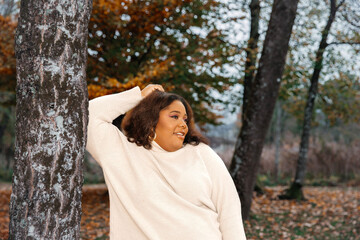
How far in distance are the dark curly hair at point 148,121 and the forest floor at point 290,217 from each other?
309cm

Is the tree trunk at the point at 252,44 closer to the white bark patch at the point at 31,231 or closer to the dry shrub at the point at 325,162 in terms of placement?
the dry shrub at the point at 325,162

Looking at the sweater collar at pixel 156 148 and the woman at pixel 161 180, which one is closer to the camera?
the woman at pixel 161 180

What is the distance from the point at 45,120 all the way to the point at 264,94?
5.07m

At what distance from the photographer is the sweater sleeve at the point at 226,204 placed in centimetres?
262

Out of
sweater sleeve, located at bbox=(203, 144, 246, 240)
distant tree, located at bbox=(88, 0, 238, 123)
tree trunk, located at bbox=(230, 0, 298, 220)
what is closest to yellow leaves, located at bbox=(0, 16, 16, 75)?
distant tree, located at bbox=(88, 0, 238, 123)

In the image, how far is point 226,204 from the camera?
8.65ft

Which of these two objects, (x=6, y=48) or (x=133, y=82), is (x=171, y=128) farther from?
(x=6, y=48)

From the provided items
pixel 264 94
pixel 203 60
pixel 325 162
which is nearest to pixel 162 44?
pixel 203 60

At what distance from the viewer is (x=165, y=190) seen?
2574 mm

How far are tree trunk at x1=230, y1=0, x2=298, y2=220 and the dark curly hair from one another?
155 inches

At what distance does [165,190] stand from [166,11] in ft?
23.2

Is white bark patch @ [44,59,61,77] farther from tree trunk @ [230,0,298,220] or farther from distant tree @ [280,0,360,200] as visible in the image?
distant tree @ [280,0,360,200]

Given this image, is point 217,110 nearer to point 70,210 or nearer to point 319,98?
point 319,98

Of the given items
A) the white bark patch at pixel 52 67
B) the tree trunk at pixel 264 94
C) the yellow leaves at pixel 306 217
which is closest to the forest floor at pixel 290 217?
the yellow leaves at pixel 306 217
